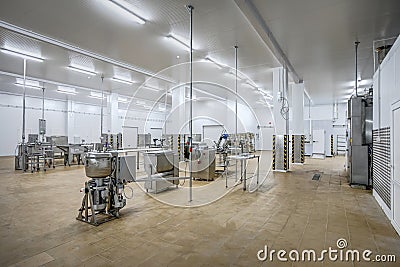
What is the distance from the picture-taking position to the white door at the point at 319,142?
13.3m

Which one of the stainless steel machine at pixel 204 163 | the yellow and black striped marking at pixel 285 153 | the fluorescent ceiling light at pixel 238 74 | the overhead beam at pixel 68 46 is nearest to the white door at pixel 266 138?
the fluorescent ceiling light at pixel 238 74

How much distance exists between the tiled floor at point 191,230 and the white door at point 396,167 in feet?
0.72

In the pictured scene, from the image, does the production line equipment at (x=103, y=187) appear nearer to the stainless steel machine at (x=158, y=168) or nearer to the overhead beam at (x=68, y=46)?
the stainless steel machine at (x=158, y=168)

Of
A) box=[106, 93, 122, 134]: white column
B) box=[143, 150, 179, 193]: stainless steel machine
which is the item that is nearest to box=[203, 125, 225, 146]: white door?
box=[106, 93, 122, 134]: white column

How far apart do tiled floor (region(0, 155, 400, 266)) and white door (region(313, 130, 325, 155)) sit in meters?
9.37

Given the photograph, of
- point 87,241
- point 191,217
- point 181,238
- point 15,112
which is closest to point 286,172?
point 191,217

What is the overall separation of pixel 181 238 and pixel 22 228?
202 cm

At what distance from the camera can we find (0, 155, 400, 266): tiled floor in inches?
87.7

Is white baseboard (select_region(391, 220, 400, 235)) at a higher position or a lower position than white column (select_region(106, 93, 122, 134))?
lower

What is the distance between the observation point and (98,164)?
3109 mm

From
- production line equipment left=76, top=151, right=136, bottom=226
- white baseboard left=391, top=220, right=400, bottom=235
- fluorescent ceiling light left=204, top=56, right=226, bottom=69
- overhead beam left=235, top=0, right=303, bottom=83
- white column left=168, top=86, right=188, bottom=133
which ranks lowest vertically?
white baseboard left=391, top=220, right=400, bottom=235

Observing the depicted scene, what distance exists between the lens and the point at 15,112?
12391 millimetres

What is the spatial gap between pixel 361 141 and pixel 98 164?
5.51 metres

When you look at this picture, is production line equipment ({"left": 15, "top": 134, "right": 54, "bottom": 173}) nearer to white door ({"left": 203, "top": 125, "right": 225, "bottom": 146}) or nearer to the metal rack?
white door ({"left": 203, "top": 125, "right": 225, "bottom": 146})
